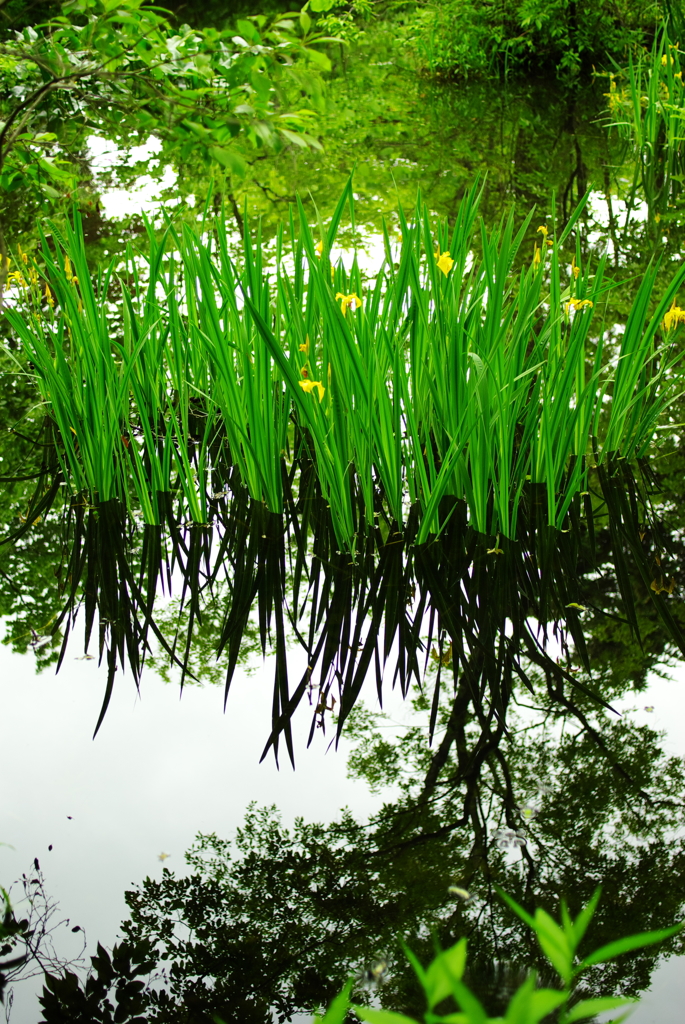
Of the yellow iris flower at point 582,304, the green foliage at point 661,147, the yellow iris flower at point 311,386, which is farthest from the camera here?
the green foliage at point 661,147

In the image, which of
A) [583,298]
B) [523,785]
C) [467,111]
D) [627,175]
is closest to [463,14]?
[467,111]

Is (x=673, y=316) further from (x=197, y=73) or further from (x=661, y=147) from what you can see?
(x=661, y=147)

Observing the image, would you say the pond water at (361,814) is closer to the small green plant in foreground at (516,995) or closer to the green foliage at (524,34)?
the small green plant in foreground at (516,995)

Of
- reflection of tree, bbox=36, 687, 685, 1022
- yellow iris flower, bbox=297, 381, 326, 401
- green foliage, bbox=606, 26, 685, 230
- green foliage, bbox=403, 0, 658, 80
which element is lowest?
reflection of tree, bbox=36, 687, 685, 1022

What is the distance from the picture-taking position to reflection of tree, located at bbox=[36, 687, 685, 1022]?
993 mm

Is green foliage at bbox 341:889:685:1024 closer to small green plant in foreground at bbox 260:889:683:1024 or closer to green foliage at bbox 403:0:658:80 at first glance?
small green plant in foreground at bbox 260:889:683:1024

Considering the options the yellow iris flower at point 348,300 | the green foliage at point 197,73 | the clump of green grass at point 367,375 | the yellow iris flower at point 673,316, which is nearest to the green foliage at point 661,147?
the yellow iris flower at point 673,316

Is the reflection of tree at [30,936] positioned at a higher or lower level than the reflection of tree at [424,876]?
higher

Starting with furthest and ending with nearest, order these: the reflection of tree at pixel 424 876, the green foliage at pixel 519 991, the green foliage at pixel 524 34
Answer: the green foliage at pixel 524 34, the reflection of tree at pixel 424 876, the green foliage at pixel 519 991

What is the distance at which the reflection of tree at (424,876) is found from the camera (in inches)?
39.1

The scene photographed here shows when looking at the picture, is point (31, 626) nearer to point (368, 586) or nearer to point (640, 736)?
point (368, 586)

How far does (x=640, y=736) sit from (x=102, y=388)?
141 centimetres

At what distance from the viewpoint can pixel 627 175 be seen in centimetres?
525

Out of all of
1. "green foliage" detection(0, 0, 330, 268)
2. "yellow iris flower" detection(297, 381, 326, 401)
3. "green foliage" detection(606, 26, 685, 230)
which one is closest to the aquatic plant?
"yellow iris flower" detection(297, 381, 326, 401)
